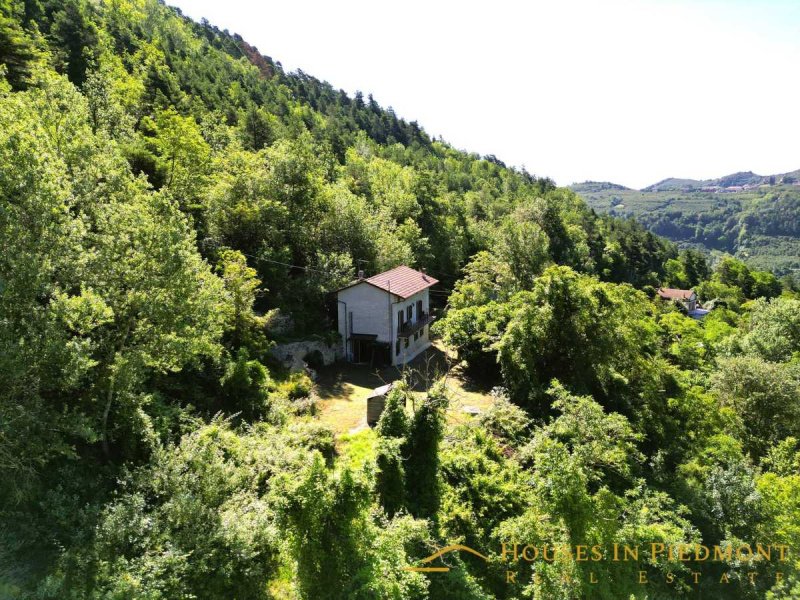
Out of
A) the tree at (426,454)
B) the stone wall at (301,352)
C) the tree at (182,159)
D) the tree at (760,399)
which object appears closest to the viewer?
the tree at (426,454)

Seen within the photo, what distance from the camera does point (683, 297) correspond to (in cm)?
8812

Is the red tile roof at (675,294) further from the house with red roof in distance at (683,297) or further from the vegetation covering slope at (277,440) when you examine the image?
the vegetation covering slope at (277,440)

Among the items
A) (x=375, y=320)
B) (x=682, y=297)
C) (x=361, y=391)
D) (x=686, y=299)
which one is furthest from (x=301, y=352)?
(x=686, y=299)

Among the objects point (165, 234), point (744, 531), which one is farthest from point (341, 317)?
point (744, 531)

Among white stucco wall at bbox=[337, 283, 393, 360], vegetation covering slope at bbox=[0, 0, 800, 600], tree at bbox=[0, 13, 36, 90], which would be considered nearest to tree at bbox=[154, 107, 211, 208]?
vegetation covering slope at bbox=[0, 0, 800, 600]

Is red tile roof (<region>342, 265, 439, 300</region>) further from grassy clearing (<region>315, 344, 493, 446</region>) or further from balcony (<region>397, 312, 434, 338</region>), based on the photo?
grassy clearing (<region>315, 344, 493, 446</region>)

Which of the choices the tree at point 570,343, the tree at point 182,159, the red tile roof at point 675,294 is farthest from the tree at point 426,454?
the red tile roof at point 675,294

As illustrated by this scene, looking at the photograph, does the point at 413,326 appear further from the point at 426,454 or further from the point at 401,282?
the point at 426,454

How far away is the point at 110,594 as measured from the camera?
9.28 metres

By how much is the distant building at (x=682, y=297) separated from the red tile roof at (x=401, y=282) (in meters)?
66.8

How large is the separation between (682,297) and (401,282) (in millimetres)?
74618

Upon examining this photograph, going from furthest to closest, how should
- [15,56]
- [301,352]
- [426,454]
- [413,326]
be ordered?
[413,326] < [15,56] < [301,352] < [426,454]

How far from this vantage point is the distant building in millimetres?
86812

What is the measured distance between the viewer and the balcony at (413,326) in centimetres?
3409
